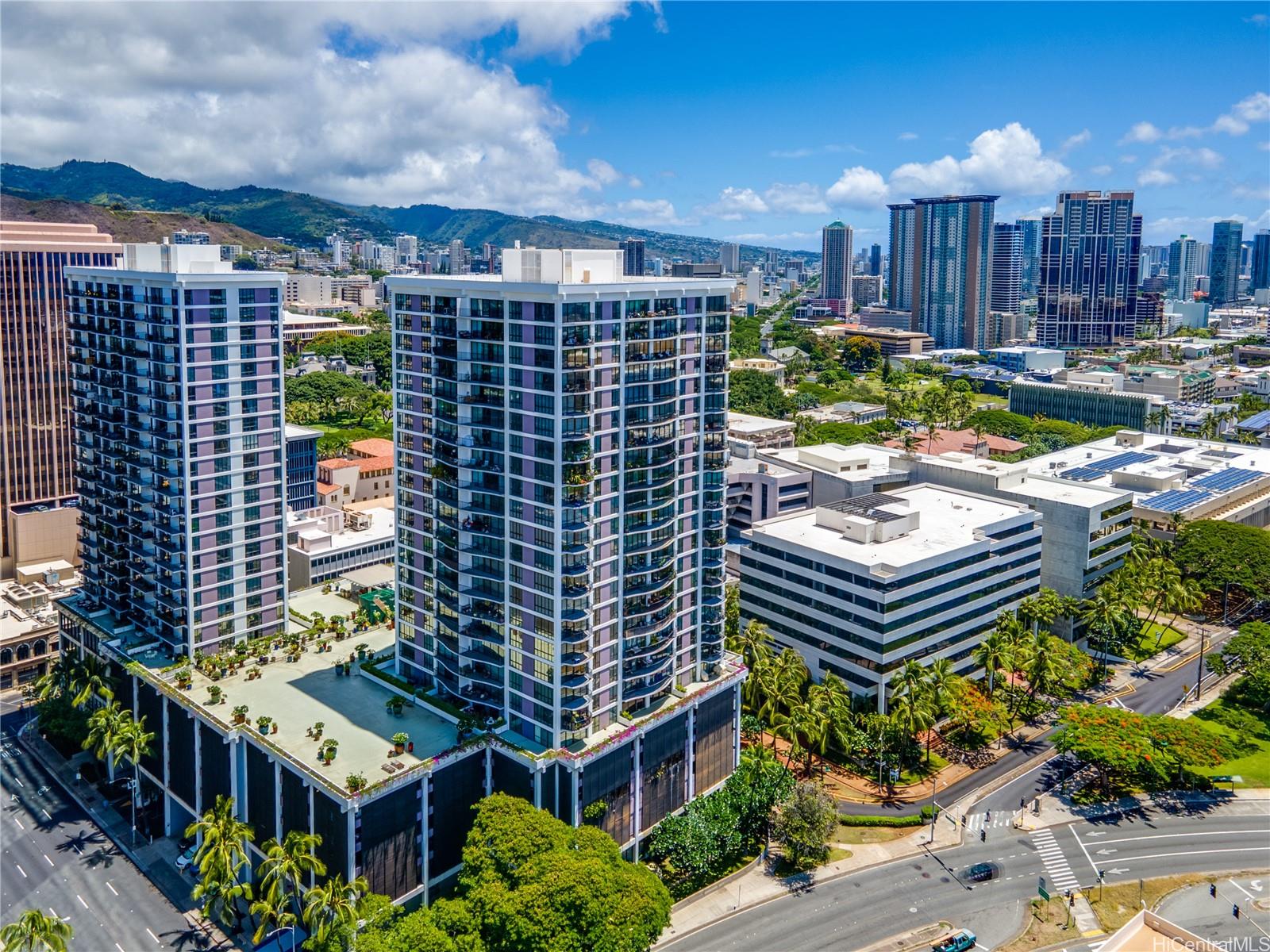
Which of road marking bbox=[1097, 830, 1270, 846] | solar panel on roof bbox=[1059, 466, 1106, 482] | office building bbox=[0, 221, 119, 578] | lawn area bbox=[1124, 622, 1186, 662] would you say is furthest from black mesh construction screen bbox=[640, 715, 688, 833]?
solar panel on roof bbox=[1059, 466, 1106, 482]

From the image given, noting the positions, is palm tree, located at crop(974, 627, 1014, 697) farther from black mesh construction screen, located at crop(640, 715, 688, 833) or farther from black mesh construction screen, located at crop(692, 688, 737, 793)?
black mesh construction screen, located at crop(640, 715, 688, 833)

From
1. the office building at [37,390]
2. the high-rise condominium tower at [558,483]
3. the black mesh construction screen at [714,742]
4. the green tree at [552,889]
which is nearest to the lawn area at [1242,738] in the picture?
the black mesh construction screen at [714,742]

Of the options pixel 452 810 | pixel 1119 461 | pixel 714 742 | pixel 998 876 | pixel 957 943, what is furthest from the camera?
pixel 1119 461

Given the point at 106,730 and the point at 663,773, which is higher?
the point at 106,730

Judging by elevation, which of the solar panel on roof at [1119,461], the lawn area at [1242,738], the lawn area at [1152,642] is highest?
the solar panel on roof at [1119,461]

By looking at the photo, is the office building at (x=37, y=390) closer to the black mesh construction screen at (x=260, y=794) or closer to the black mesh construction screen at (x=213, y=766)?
the black mesh construction screen at (x=213, y=766)

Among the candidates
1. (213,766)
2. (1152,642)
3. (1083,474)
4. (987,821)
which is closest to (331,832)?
(213,766)

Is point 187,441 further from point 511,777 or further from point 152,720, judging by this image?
point 511,777
